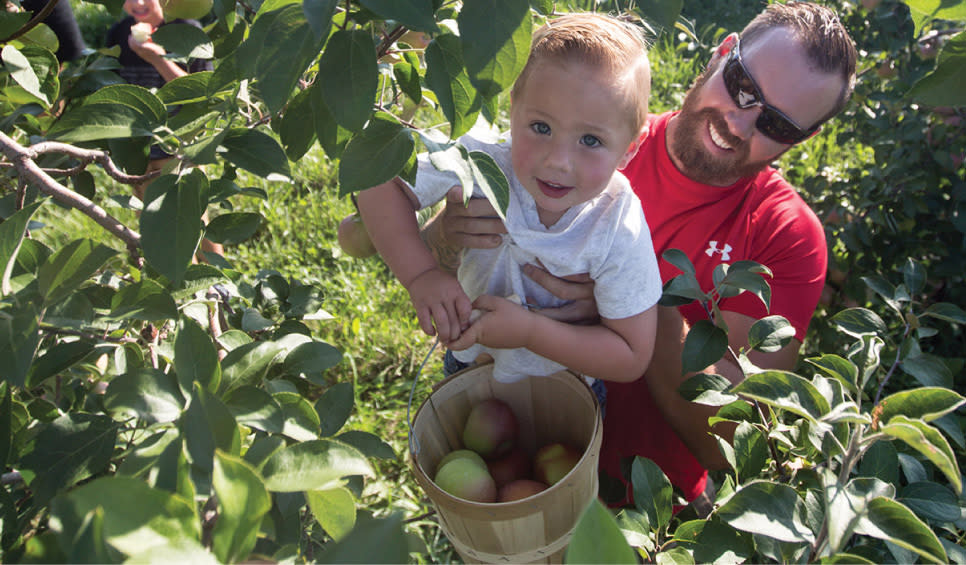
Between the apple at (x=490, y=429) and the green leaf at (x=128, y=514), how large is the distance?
0.91 meters

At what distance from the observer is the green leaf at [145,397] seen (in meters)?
0.54

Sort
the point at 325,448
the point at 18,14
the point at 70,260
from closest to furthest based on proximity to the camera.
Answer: the point at 325,448 < the point at 70,260 < the point at 18,14

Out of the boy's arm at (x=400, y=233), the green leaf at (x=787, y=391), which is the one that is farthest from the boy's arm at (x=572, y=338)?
the green leaf at (x=787, y=391)

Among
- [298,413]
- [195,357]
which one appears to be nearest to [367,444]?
[298,413]

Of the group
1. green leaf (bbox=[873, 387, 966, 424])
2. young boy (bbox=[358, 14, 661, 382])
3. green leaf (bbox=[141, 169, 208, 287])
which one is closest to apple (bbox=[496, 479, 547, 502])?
young boy (bbox=[358, 14, 661, 382])

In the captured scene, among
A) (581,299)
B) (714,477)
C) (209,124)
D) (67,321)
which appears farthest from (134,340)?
(714,477)

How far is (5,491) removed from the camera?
684 mm

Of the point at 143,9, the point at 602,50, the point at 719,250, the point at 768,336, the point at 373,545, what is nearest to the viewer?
the point at 373,545

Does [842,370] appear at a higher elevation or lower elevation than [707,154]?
higher

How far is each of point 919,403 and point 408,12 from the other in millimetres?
585

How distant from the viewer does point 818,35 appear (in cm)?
162

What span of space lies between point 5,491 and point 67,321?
0.22m

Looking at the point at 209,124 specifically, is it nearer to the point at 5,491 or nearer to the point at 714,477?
the point at 5,491

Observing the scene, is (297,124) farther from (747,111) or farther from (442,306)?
(747,111)
